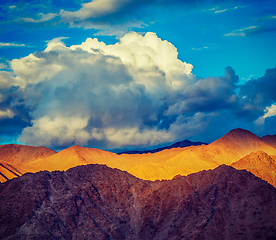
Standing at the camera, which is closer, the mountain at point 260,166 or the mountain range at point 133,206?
the mountain range at point 133,206

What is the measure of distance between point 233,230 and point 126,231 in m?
29.2

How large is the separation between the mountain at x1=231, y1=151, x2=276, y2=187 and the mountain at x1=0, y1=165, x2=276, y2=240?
202ft

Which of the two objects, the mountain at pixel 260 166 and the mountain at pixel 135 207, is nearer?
the mountain at pixel 135 207

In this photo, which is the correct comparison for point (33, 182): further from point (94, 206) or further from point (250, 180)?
point (250, 180)

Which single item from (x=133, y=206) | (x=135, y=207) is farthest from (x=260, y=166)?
(x=133, y=206)

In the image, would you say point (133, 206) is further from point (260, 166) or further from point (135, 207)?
point (260, 166)

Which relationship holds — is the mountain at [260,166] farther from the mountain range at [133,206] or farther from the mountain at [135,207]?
the mountain range at [133,206]

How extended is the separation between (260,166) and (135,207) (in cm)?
8827

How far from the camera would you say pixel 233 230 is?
7544cm

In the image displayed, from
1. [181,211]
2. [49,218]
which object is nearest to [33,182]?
[49,218]

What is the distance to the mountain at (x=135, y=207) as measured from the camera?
76500 millimetres

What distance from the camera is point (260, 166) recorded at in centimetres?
15512

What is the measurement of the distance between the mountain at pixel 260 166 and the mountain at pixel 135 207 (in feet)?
202

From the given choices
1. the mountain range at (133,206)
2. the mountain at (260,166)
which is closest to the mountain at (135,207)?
the mountain range at (133,206)
